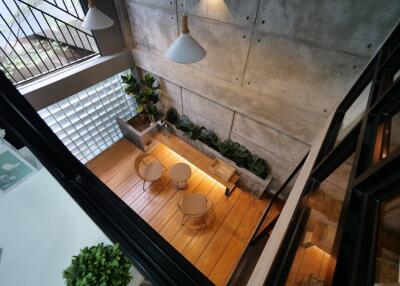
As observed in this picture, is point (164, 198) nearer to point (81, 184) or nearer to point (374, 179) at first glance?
point (81, 184)

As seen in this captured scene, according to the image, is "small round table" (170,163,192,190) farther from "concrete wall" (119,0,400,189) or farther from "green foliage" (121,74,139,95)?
"green foliage" (121,74,139,95)

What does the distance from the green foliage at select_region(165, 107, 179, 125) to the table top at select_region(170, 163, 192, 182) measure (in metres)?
1.15

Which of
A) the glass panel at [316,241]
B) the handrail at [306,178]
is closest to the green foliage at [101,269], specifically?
the handrail at [306,178]

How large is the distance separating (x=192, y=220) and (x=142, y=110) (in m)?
2.76

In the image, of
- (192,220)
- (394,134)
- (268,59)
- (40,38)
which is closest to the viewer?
(394,134)

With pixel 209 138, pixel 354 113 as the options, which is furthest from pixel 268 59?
pixel 209 138

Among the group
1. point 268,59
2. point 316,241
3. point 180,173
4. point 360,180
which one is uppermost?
point 268,59

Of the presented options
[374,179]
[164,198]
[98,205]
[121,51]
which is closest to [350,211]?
[374,179]

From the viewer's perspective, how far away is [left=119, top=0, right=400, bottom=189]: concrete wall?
6.42ft

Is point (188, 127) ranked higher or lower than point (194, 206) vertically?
higher

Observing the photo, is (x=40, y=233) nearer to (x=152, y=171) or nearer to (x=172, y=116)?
(x=152, y=171)

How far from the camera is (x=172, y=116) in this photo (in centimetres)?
455

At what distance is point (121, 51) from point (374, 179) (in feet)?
14.7

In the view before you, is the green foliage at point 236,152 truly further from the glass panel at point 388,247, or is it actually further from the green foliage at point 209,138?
the glass panel at point 388,247
